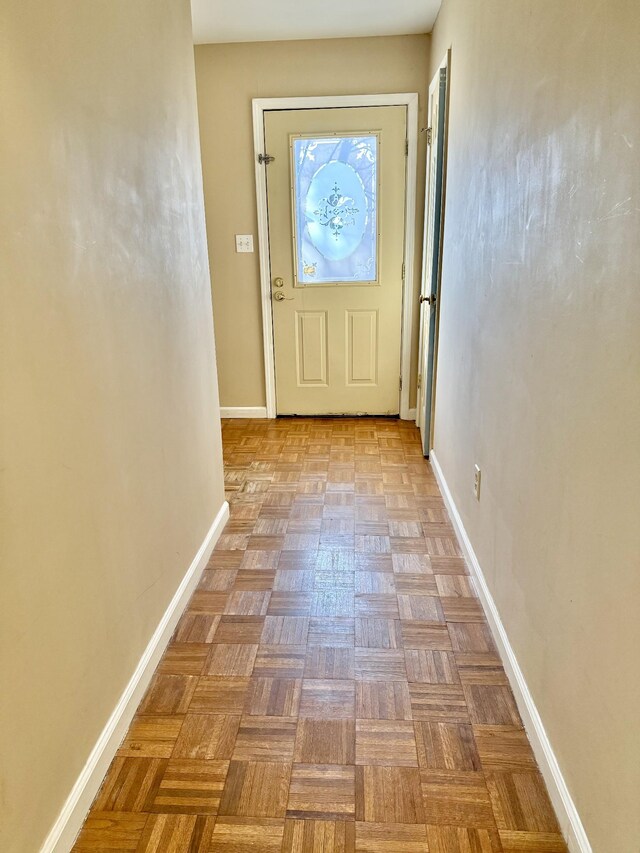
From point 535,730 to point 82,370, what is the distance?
4.56 ft

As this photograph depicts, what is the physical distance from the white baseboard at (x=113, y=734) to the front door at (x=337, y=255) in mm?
2227

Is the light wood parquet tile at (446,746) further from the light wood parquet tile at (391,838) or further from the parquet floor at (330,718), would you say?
the light wood parquet tile at (391,838)

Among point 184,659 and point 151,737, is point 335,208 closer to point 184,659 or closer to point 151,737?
point 184,659

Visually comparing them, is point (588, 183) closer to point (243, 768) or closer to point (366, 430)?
point (243, 768)

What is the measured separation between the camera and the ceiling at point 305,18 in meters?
3.09

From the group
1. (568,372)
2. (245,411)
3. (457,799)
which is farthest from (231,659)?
(245,411)

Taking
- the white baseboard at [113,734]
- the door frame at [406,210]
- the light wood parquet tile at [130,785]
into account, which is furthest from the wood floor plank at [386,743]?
the door frame at [406,210]

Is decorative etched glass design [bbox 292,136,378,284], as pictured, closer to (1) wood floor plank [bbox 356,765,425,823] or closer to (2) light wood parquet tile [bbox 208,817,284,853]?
(1) wood floor plank [bbox 356,765,425,823]

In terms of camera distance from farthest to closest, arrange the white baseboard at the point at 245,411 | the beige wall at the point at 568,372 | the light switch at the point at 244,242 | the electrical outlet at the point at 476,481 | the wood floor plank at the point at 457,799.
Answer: the white baseboard at the point at 245,411 → the light switch at the point at 244,242 → the electrical outlet at the point at 476,481 → the wood floor plank at the point at 457,799 → the beige wall at the point at 568,372

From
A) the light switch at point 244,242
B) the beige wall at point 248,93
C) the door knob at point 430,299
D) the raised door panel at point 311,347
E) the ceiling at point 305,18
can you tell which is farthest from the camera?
the raised door panel at point 311,347

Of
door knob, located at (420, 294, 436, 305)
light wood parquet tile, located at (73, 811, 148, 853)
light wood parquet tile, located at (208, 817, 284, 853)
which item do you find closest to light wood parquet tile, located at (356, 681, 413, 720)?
light wood parquet tile, located at (208, 817, 284, 853)

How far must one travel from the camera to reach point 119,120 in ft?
5.05

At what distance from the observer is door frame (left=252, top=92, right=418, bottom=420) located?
369 cm

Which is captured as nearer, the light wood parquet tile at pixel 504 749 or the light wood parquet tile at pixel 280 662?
the light wood parquet tile at pixel 504 749
